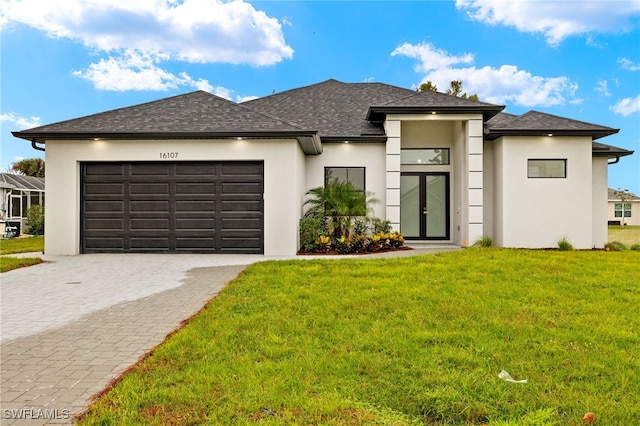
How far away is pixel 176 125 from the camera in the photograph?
38.3 feet

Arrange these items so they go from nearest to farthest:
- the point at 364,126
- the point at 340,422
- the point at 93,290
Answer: the point at 340,422 → the point at 93,290 → the point at 364,126

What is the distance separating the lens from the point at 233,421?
2502mm

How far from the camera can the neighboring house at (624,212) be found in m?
39.6

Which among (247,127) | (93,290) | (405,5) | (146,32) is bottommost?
(93,290)

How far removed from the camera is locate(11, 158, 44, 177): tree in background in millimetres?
45000

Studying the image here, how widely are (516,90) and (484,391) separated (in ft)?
87.3

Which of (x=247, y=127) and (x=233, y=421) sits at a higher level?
(x=247, y=127)

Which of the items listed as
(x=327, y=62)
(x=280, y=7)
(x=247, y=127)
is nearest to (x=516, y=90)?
(x=327, y=62)

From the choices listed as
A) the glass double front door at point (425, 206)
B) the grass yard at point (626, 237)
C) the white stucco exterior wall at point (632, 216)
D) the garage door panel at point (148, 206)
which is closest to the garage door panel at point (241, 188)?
the garage door panel at point (148, 206)

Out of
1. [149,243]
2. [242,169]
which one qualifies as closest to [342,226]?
[242,169]

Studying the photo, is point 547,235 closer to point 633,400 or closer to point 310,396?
point 633,400

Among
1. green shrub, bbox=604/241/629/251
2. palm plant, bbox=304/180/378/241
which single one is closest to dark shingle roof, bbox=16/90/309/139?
palm plant, bbox=304/180/378/241

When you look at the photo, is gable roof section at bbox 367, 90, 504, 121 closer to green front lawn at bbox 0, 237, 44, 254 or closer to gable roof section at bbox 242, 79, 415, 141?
gable roof section at bbox 242, 79, 415, 141

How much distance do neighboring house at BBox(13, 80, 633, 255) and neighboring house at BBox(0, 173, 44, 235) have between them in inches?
496
